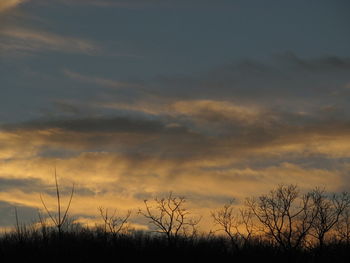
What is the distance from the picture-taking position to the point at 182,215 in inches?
2371

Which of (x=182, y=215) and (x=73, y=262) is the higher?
(x=182, y=215)

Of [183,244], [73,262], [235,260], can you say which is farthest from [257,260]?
[73,262]

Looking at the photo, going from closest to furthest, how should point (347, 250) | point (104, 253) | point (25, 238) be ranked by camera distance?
1. point (25, 238)
2. point (104, 253)
3. point (347, 250)

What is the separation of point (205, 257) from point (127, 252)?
8479mm

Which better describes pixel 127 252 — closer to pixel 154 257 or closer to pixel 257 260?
pixel 154 257

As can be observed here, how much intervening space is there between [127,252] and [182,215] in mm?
6641

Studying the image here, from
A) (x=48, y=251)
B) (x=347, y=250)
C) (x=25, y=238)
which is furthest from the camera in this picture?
(x=347, y=250)

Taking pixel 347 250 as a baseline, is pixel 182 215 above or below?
above

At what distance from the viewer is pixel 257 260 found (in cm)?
6431

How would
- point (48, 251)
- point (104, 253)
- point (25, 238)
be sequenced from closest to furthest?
point (25, 238), point (48, 251), point (104, 253)

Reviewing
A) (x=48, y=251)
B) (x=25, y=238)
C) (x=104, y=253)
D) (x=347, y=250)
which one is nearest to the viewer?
(x=25, y=238)

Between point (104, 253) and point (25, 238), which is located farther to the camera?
point (104, 253)

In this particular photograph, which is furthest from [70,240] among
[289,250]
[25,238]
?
[289,250]

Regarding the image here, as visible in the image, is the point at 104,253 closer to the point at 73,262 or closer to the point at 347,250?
the point at 73,262
